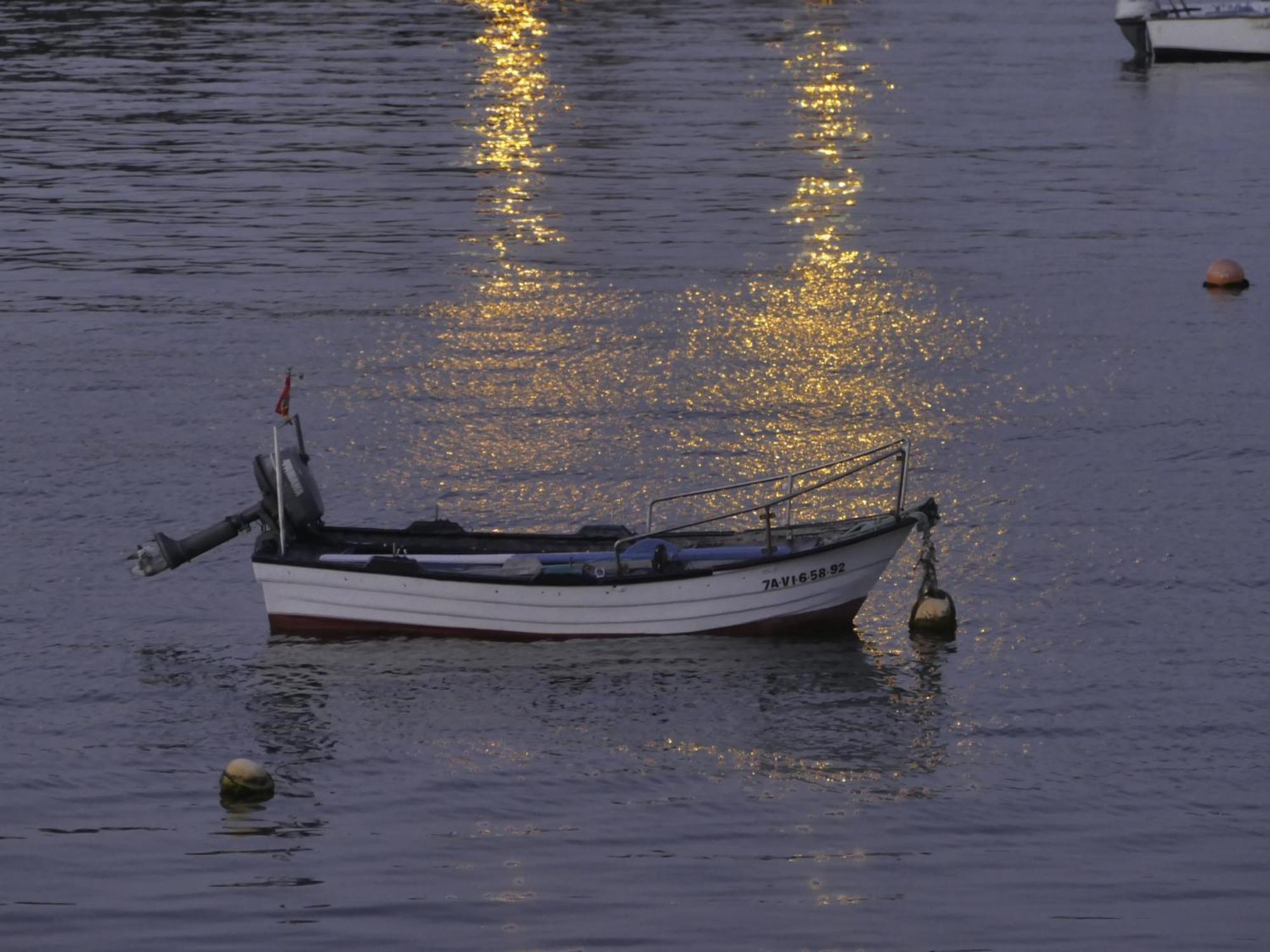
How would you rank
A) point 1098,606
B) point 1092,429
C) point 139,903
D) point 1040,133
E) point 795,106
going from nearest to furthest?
point 139,903 → point 1098,606 → point 1092,429 → point 1040,133 → point 795,106

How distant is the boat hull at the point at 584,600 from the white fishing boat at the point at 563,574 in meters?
0.02

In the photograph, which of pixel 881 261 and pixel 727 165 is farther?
pixel 727 165

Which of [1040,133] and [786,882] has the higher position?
[1040,133]

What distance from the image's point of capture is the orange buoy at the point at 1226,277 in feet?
159

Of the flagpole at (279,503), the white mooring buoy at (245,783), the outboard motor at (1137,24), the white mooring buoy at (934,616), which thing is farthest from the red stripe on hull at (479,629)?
the outboard motor at (1137,24)

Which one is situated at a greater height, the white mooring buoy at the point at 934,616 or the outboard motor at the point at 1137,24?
the outboard motor at the point at 1137,24

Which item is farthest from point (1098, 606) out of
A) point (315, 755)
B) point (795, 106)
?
point (795, 106)

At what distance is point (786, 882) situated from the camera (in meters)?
A: 21.0

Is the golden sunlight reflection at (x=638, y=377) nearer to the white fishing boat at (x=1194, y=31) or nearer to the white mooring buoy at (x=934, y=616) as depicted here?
the white mooring buoy at (x=934, y=616)

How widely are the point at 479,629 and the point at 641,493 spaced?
7.00 metres

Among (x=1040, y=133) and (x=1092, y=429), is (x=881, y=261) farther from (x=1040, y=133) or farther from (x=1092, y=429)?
(x=1040, y=133)

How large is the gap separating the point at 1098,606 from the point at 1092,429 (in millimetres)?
8916

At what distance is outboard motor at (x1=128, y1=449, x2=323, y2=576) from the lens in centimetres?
2816

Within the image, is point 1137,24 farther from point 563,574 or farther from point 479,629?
point 479,629
